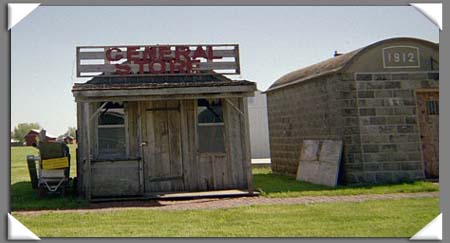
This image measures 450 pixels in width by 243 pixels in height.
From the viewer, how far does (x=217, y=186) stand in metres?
11.1

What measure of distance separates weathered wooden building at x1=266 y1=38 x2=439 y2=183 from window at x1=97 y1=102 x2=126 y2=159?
5.33 metres

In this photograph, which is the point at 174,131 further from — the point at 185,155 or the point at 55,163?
the point at 55,163

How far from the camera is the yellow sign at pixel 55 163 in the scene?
10.3 metres

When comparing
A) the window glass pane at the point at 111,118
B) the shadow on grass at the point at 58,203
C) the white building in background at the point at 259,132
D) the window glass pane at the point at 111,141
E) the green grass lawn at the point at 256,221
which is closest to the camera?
the green grass lawn at the point at 256,221

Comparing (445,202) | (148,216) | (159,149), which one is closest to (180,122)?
(159,149)

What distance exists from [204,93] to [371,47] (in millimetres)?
4504

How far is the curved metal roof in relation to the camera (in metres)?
11.5

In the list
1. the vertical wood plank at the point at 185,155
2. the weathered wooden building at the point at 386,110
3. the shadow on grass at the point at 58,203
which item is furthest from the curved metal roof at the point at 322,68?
the shadow on grass at the point at 58,203

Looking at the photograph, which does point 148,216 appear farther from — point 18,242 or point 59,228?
point 18,242

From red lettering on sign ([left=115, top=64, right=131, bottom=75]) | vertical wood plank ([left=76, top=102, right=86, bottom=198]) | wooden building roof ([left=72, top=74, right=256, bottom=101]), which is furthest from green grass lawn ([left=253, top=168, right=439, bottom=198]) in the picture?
red lettering on sign ([left=115, top=64, right=131, bottom=75])

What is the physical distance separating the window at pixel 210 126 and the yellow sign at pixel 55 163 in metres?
3.12

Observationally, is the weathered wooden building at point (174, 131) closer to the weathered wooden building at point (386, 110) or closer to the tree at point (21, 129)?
the tree at point (21, 129)

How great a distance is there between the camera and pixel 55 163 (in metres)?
10.4

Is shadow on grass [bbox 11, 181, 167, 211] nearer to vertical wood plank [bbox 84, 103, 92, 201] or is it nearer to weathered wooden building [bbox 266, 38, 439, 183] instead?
vertical wood plank [bbox 84, 103, 92, 201]
